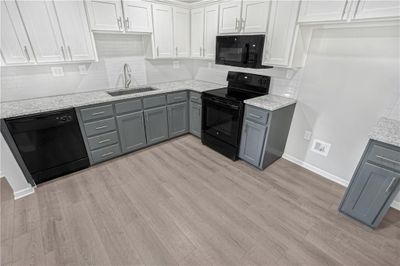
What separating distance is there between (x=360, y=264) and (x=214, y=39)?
3.17 m

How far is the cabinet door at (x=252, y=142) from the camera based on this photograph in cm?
249

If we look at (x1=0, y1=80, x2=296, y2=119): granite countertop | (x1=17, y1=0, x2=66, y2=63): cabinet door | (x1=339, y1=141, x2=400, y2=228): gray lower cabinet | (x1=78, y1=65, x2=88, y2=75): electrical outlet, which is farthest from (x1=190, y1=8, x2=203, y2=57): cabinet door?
(x1=339, y1=141, x2=400, y2=228): gray lower cabinet

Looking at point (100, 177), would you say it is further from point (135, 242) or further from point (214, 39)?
point (214, 39)

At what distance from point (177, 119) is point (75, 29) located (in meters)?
1.90

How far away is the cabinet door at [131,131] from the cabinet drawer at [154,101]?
16cm

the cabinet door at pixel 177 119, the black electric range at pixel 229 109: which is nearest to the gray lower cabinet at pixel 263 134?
the black electric range at pixel 229 109

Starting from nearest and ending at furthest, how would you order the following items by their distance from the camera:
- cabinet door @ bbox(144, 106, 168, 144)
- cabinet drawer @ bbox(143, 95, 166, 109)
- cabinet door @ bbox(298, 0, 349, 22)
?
cabinet door @ bbox(298, 0, 349, 22)
cabinet drawer @ bbox(143, 95, 166, 109)
cabinet door @ bbox(144, 106, 168, 144)

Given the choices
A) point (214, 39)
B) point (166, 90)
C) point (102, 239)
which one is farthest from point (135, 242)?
point (214, 39)

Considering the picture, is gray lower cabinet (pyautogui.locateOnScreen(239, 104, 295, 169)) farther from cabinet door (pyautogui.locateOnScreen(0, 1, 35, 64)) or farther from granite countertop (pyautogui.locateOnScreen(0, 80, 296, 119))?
cabinet door (pyautogui.locateOnScreen(0, 1, 35, 64))

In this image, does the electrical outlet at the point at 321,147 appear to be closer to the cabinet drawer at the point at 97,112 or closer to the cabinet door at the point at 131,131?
the cabinet door at the point at 131,131

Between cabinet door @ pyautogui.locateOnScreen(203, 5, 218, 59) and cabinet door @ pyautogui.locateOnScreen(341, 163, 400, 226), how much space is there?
2.54 meters

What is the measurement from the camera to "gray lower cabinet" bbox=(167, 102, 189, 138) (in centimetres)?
333

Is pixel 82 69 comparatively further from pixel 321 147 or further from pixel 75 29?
pixel 321 147

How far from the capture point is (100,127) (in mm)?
2604
